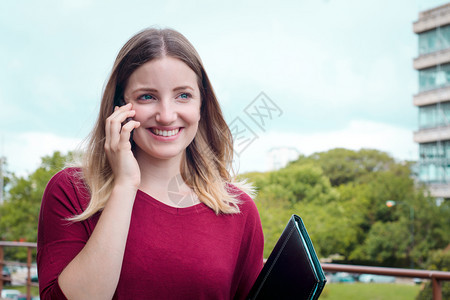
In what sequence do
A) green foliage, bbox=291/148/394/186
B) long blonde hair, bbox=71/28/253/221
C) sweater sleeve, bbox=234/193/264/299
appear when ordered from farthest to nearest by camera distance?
green foliage, bbox=291/148/394/186 < sweater sleeve, bbox=234/193/264/299 < long blonde hair, bbox=71/28/253/221

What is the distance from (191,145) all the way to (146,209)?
222 mm

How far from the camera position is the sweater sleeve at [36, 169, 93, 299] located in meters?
0.85

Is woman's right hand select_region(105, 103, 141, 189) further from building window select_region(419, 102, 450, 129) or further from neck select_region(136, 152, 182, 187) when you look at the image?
building window select_region(419, 102, 450, 129)

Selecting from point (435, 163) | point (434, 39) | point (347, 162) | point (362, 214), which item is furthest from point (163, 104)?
point (434, 39)

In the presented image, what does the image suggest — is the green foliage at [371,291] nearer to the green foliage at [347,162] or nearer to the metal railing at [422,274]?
the green foliage at [347,162]

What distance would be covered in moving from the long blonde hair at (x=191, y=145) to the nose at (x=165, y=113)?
0.09 meters

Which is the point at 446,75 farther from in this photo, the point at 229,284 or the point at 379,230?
the point at 229,284

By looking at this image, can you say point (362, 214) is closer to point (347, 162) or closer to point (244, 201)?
point (347, 162)

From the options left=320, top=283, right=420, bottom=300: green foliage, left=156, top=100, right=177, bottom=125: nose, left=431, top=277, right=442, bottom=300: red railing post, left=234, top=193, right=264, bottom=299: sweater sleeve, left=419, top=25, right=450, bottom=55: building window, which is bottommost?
left=320, top=283, right=420, bottom=300: green foliage

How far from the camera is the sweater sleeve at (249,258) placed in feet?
3.50

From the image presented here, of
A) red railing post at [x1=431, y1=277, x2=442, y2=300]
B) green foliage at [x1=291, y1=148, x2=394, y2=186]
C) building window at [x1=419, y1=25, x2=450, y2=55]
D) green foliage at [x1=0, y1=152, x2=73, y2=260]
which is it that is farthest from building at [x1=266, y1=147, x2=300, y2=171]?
red railing post at [x1=431, y1=277, x2=442, y2=300]

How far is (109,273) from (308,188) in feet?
91.4

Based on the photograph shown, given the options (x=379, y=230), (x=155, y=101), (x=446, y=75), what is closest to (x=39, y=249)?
(x=155, y=101)

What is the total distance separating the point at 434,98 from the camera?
31.7 metres
